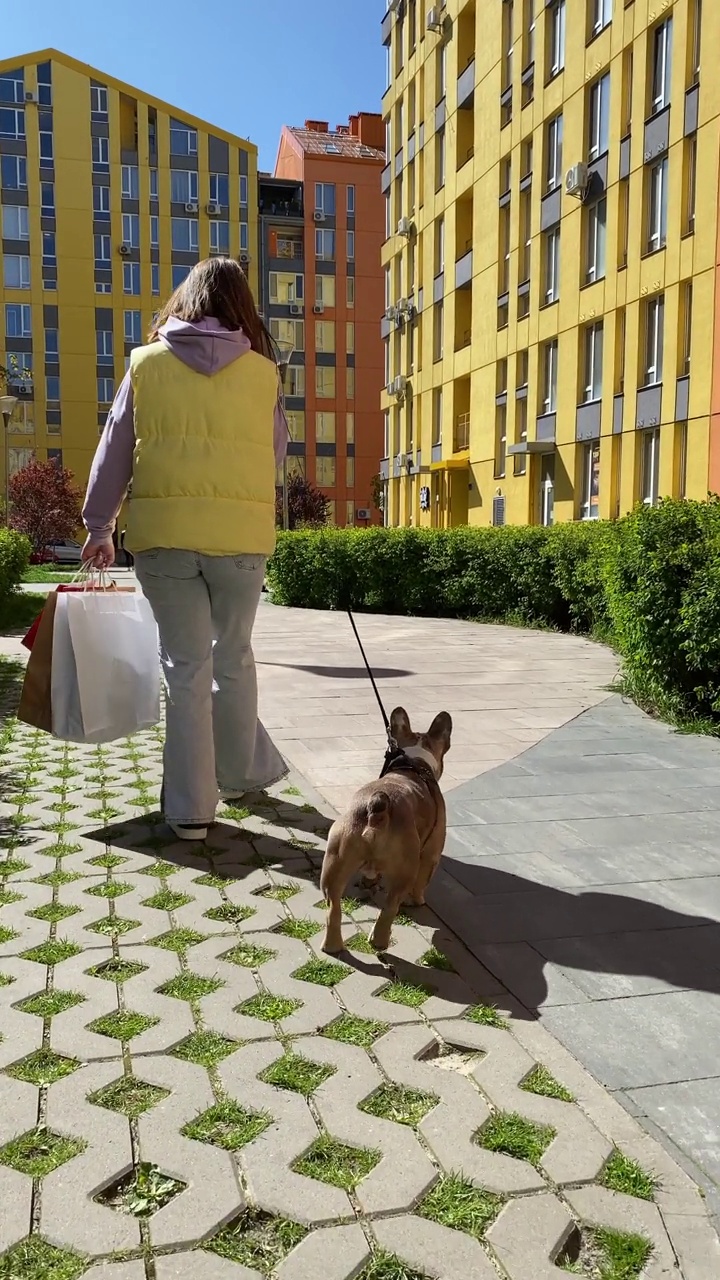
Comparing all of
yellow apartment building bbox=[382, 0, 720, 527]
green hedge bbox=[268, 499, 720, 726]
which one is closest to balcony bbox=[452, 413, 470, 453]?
yellow apartment building bbox=[382, 0, 720, 527]

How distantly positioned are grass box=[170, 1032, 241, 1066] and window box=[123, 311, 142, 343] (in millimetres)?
58746

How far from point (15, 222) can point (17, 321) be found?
17.5ft

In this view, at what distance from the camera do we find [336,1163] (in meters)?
2.06

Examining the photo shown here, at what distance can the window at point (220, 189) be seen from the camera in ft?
189

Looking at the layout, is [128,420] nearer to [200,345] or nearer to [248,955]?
[200,345]

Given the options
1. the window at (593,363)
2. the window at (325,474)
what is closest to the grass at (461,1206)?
the window at (593,363)

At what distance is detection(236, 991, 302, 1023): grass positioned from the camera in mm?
2693

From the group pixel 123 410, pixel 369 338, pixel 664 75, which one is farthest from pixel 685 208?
pixel 369 338

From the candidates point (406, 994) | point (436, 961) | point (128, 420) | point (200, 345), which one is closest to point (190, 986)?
point (406, 994)

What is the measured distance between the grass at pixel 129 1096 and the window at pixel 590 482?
2205 centimetres

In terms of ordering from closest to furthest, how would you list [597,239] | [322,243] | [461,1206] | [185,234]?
[461,1206] → [597,239] → [185,234] → [322,243]

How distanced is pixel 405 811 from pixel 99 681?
193 cm

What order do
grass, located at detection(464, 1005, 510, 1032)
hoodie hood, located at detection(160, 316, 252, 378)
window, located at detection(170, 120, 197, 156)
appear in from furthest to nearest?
window, located at detection(170, 120, 197, 156)
hoodie hood, located at detection(160, 316, 252, 378)
grass, located at detection(464, 1005, 510, 1032)

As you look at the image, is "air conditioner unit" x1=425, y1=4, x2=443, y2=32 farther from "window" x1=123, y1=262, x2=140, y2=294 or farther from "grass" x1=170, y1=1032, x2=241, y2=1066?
"grass" x1=170, y1=1032, x2=241, y2=1066
